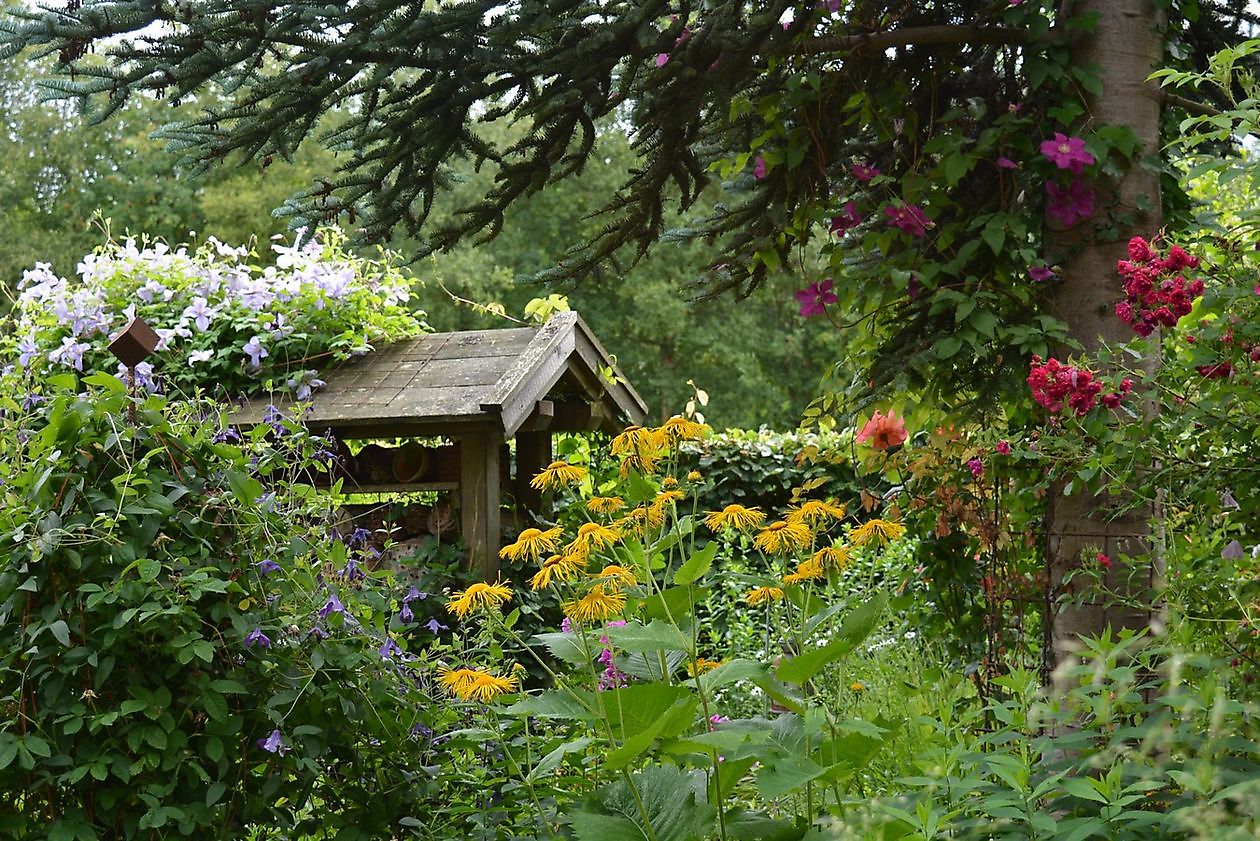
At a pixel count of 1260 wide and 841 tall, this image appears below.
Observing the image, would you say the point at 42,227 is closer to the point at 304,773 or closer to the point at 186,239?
the point at 186,239

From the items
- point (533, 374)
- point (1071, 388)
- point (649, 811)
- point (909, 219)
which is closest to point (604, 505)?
point (649, 811)

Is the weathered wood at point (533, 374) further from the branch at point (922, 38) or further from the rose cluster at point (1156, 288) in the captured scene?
the rose cluster at point (1156, 288)

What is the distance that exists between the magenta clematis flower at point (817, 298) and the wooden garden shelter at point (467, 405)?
1.41 meters

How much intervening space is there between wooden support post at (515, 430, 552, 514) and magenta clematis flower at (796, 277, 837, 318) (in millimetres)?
2221

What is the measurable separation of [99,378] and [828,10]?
2.06 metres

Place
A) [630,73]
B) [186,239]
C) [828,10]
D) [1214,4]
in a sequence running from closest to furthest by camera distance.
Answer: [630,73], [828,10], [1214,4], [186,239]

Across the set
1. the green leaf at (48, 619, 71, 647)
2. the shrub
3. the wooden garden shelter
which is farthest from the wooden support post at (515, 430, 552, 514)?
the green leaf at (48, 619, 71, 647)

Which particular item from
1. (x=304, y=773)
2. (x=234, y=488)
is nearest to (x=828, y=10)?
(x=234, y=488)

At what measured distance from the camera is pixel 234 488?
7.58 ft

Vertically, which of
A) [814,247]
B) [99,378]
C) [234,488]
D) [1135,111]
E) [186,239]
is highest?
[186,239]

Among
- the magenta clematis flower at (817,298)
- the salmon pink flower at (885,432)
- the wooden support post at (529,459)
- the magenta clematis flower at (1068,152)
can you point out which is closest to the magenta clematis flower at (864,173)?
the magenta clematis flower at (817,298)

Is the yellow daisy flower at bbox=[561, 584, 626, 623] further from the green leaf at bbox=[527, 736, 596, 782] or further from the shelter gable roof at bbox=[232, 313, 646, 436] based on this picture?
the shelter gable roof at bbox=[232, 313, 646, 436]

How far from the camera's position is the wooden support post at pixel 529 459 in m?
5.69

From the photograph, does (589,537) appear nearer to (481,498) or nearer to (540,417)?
(481,498)
